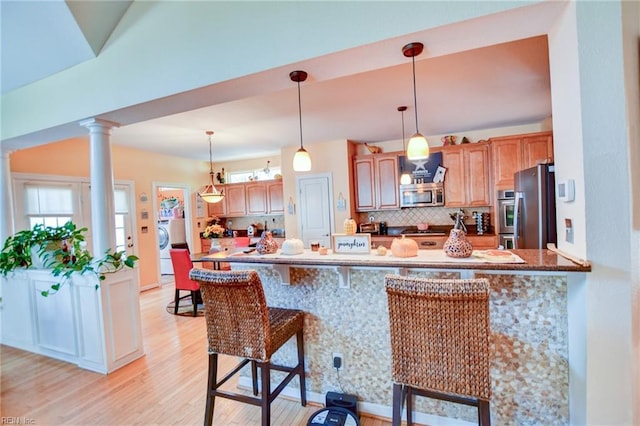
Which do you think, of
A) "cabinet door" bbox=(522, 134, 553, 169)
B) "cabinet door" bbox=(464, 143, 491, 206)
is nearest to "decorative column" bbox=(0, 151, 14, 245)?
"cabinet door" bbox=(464, 143, 491, 206)

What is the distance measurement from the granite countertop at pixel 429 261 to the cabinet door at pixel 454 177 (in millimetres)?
3117

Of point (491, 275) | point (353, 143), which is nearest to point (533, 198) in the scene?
point (491, 275)

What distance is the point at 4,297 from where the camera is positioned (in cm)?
343

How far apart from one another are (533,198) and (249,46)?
7.58 ft

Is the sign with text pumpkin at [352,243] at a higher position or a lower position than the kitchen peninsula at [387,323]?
higher

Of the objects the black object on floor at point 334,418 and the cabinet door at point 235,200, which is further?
the cabinet door at point 235,200

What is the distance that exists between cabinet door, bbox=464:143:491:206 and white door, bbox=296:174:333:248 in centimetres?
222

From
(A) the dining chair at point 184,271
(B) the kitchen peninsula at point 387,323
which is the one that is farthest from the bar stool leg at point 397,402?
(A) the dining chair at point 184,271

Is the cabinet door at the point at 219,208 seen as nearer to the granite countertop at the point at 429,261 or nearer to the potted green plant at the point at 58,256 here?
the potted green plant at the point at 58,256

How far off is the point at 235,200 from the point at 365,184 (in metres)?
3.02

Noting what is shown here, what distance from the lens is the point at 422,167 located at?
4.88 m

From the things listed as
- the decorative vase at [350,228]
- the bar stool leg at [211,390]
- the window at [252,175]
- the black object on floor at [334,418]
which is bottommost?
the black object on floor at [334,418]

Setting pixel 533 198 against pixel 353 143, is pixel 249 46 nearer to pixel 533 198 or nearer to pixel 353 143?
pixel 533 198

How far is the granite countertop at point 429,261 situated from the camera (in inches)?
54.6
